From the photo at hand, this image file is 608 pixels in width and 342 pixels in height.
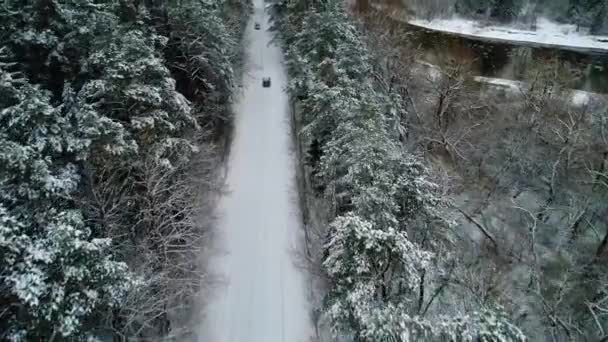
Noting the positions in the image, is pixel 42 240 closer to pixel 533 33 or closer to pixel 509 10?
pixel 533 33

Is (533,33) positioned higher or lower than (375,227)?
lower

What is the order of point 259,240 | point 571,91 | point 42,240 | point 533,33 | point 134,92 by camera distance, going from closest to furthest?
point 42,240, point 134,92, point 259,240, point 571,91, point 533,33

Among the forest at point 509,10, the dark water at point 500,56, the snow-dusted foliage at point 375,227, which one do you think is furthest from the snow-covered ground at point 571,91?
the forest at point 509,10

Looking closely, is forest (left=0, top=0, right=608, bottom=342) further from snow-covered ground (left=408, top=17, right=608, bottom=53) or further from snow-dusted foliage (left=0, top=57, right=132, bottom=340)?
snow-covered ground (left=408, top=17, right=608, bottom=53)

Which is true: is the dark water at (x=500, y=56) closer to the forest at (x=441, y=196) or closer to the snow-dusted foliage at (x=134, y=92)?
the forest at (x=441, y=196)

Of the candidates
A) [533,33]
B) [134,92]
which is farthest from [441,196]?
[533,33]

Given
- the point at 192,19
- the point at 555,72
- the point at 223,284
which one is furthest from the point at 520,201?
the point at 192,19
